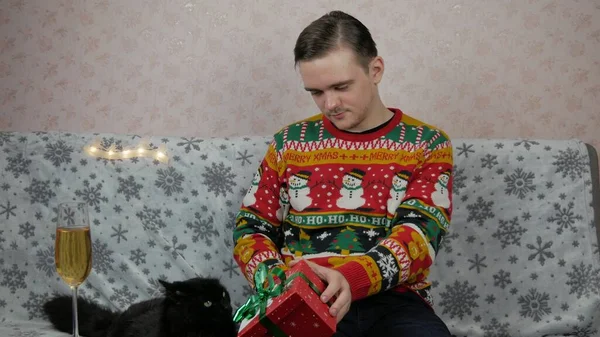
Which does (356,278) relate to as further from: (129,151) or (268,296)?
(129,151)

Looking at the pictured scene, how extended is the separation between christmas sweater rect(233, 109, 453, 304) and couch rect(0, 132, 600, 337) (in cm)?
38

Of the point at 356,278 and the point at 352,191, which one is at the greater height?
the point at 352,191

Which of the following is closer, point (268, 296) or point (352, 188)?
point (268, 296)

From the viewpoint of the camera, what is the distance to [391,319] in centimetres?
150

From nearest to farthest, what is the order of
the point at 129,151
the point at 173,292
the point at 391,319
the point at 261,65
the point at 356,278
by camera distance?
the point at 356,278 → the point at 391,319 → the point at 173,292 → the point at 129,151 → the point at 261,65

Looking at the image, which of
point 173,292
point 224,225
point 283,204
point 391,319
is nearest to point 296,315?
point 391,319

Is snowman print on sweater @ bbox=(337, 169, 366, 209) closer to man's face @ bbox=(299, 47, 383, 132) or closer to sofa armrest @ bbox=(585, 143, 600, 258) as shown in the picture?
man's face @ bbox=(299, 47, 383, 132)

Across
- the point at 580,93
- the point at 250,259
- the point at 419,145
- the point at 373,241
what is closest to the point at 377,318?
the point at 373,241

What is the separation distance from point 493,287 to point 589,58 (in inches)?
30.1

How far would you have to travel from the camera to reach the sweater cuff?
1360 millimetres

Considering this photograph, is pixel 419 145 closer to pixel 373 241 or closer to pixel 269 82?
pixel 373 241

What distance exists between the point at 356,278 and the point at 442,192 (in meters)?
0.37

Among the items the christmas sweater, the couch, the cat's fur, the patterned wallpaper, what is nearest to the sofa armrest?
the couch

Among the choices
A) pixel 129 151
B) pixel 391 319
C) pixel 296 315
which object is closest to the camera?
pixel 296 315
